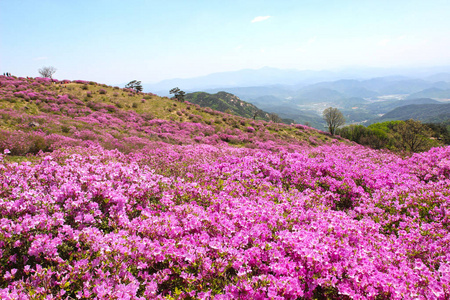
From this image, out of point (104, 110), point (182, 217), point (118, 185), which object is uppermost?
point (104, 110)

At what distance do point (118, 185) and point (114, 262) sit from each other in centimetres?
257

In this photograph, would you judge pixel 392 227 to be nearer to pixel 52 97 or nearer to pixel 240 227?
pixel 240 227

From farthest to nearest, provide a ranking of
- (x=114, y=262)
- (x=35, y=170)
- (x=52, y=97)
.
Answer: (x=52, y=97) → (x=35, y=170) → (x=114, y=262)

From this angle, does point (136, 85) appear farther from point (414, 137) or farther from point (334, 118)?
point (334, 118)

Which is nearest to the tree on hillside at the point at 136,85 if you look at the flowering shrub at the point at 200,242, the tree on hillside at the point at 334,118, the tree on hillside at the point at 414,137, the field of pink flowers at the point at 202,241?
the flowering shrub at the point at 200,242

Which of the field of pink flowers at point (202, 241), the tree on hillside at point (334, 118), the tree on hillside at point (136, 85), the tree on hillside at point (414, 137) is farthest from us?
the tree on hillside at point (334, 118)

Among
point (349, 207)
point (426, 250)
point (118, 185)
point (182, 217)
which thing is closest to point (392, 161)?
point (349, 207)

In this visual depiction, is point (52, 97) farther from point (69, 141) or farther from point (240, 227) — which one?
point (240, 227)

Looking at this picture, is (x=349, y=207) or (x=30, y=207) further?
(x=349, y=207)

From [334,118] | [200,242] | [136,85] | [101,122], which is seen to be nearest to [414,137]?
[334,118]

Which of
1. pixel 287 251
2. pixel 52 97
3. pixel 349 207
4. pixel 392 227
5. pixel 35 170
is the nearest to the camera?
pixel 287 251

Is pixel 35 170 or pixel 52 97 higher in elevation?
pixel 52 97

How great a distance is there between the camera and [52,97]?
27391mm

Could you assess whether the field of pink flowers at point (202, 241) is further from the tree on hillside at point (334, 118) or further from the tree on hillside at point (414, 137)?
the tree on hillside at point (334, 118)
